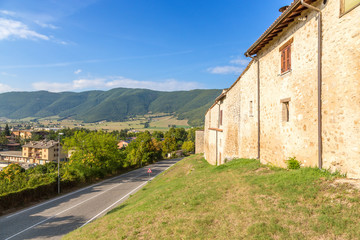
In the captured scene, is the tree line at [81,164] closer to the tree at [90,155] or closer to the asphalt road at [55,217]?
the tree at [90,155]

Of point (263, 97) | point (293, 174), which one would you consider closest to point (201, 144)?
point (263, 97)

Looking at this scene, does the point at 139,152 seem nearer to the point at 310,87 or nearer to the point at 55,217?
the point at 55,217

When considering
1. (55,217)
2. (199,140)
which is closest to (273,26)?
(55,217)

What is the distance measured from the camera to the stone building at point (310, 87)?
6.53 m

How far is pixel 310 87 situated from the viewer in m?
8.29

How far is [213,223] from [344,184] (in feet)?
12.9

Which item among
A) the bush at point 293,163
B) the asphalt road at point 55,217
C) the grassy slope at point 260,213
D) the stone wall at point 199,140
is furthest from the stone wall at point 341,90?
the stone wall at point 199,140

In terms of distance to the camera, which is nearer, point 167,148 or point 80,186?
point 80,186

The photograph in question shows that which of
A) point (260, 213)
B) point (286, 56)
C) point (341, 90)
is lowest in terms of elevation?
point (260, 213)

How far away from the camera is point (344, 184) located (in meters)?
6.16

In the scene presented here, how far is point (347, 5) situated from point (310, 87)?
2821 mm

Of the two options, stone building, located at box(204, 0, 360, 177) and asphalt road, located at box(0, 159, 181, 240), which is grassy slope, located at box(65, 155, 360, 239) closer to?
stone building, located at box(204, 0, 360, 177)

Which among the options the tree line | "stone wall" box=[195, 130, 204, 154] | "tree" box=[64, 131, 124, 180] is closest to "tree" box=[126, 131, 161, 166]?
the tree line

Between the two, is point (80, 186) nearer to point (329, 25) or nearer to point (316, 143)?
point (316, 143)
